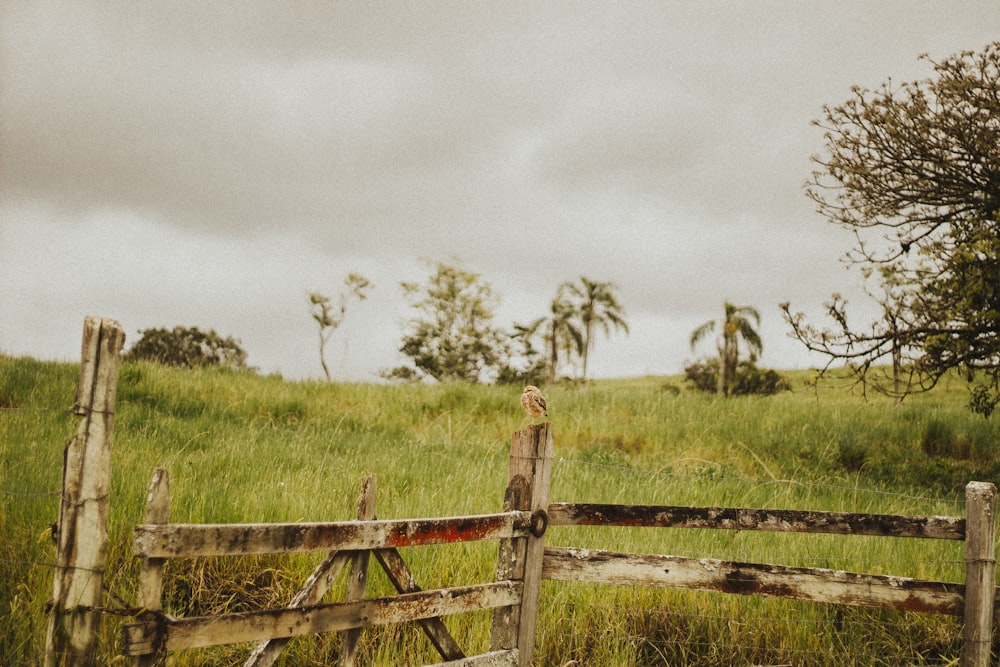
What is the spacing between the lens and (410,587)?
160 inches

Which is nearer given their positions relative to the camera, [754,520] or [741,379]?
[754,520]

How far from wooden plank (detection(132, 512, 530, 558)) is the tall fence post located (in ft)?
1.27

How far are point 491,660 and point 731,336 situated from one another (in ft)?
110

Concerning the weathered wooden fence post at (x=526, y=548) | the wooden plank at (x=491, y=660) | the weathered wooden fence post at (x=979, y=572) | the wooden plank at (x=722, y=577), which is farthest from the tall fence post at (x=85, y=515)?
the weathered wooden fence post at (x=979, y=572)

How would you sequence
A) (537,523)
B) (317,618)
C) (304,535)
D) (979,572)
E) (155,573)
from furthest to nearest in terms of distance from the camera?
(979,572) → (537,523) → (317,618) → (304,535) → (155,573)

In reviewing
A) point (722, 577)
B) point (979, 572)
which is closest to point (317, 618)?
point (722, 577)

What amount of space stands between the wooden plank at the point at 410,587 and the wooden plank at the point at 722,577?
77cm

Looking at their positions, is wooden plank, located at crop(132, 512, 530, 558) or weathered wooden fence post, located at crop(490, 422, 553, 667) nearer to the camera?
wooden plank, located at crop(132, 512, 530, 558)

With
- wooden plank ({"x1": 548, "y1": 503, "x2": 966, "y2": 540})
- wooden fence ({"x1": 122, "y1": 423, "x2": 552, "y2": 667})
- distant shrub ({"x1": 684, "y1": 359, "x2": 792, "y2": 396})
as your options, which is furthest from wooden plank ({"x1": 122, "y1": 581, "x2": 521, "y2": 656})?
distant shrub ({"x1": 684, "y1": 359, "x2": 792, "y2": 396})

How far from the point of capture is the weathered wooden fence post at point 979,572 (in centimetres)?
465

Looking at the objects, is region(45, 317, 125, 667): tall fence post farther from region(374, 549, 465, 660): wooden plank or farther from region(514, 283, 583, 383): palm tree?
region(514, 283, 583, 383): palm tree

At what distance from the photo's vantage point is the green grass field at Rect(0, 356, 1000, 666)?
5891 mm

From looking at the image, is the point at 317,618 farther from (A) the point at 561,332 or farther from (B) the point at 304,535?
(A) the point at 561,332

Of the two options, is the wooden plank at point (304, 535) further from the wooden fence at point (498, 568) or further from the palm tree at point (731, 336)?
the palm tree at point (731, 336)
